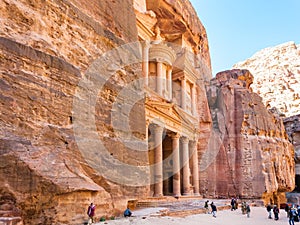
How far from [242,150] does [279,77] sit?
123ft

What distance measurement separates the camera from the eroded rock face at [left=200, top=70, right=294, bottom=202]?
2211cm

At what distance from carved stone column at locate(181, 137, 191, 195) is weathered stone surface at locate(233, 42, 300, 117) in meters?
29.7

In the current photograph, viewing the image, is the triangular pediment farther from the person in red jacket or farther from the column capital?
the person in red jacket

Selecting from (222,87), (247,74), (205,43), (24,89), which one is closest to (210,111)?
(222,87)

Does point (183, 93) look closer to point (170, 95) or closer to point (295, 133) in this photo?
point (170, 95)

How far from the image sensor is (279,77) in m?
54.2

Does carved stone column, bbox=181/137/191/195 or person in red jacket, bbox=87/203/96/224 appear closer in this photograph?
person in red jacket, bbox=87/203/96/224

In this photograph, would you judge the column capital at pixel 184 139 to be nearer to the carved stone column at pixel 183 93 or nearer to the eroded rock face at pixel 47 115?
the carved stone column at pixel 183 93

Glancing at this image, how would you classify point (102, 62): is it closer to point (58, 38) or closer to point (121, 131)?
point (58, 38)

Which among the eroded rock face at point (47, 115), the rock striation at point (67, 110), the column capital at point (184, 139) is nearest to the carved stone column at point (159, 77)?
the rock striation at point (67, 110)

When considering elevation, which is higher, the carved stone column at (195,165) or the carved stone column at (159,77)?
the carved stone column at (159,77)

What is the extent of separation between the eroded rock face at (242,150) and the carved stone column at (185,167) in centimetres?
303

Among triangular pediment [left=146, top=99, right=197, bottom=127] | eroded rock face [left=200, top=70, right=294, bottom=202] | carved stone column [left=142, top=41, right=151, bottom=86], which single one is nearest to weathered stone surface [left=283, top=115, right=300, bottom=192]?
eroded rock face [left=200, top=70, right=294, bottom=202]

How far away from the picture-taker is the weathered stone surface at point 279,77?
161ft
